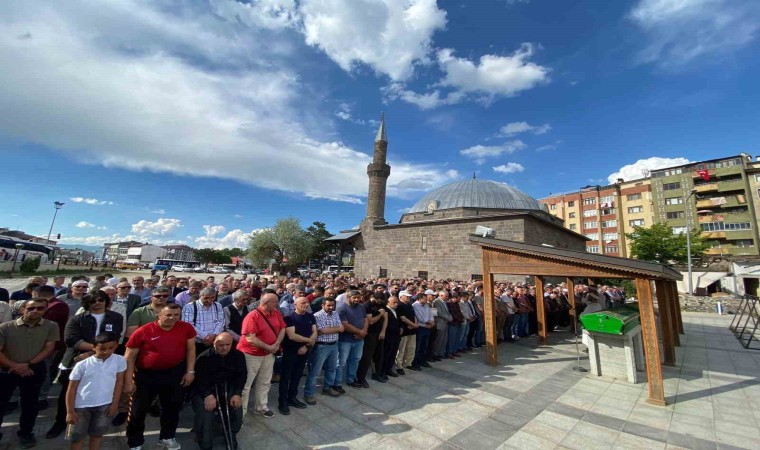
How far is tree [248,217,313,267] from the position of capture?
44.5 meters

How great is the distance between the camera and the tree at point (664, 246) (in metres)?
30.9

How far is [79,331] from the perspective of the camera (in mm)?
3840

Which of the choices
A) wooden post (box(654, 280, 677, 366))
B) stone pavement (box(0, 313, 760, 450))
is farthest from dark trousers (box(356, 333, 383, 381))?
wooden post (box(654, 280, 677, 366))

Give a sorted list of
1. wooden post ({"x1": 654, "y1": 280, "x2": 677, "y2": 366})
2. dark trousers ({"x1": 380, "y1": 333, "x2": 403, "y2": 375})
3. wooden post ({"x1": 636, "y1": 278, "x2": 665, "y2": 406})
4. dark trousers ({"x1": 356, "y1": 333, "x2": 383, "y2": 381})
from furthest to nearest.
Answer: wooden post ({"x1": 654, "y1": 280, "x2": 677, "y2": 366}) < dark trousers ({"x1": 380, "y1": 333, "x2": 403, "y2": 375}) < dark trousers ({"x1": 356, "y1": 333, "x2": 383, "y2": 381}) < wooden post ({"x1": 636, "y1": 278, "x2": 665, "y2": 406})

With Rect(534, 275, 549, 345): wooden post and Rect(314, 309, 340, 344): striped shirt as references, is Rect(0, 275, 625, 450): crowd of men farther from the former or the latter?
Rect(534, 275, 549, 345): wooden post

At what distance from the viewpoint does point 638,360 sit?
25.0 feet

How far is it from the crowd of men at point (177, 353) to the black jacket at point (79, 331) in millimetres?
12

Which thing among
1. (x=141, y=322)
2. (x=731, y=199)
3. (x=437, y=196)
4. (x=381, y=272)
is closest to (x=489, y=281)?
(x=141, y=322)

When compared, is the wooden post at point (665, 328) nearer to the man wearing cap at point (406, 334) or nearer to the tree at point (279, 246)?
the man wearing cap at point (406, 334)

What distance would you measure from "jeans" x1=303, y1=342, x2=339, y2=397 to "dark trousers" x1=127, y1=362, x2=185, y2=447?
6.52ft

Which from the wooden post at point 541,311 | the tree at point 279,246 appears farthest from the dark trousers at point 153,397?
the tree at point 279,246

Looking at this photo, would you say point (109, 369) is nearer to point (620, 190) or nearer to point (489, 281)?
point (489, 281)

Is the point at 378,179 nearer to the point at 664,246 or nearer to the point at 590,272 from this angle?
the point at 590,272

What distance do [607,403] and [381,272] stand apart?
2323cm
